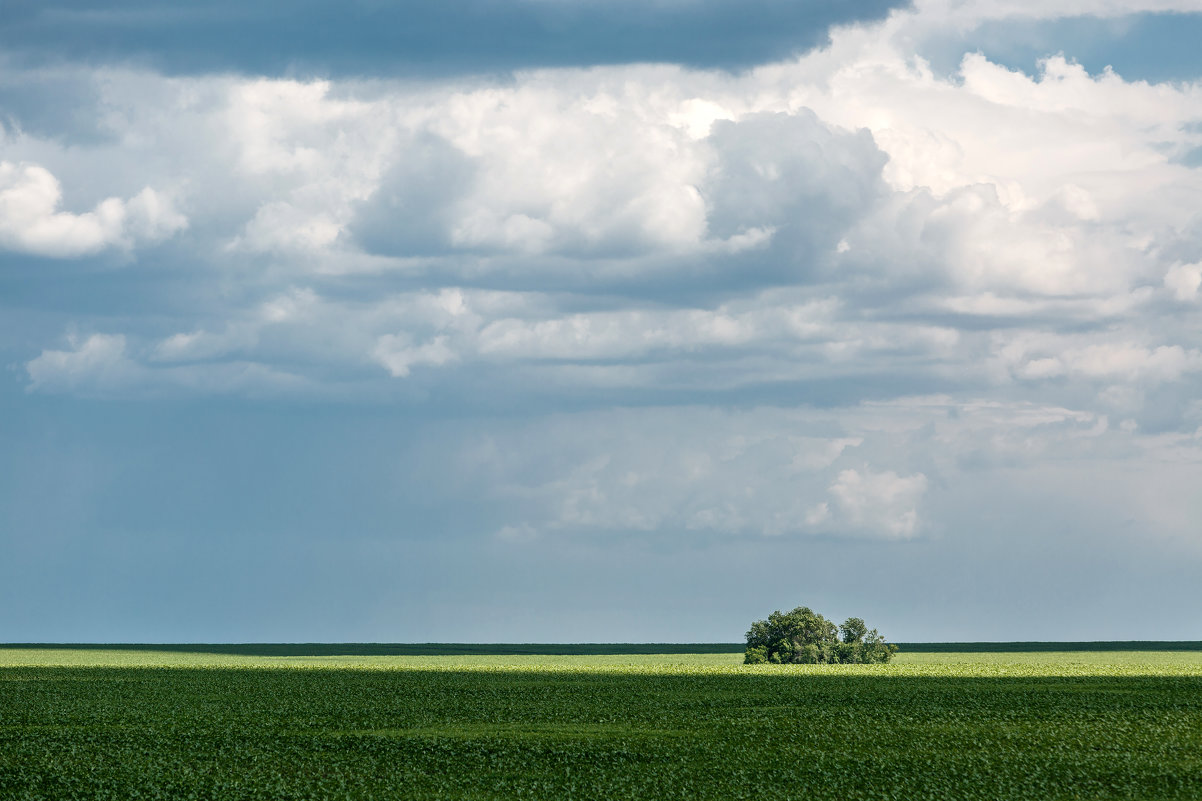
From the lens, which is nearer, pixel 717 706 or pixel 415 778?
pixel 415 778

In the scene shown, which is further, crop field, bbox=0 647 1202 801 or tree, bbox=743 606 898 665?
tree, bbox=743 606 898 665

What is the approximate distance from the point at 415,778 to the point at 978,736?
74.0 ft

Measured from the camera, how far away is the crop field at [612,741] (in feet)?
122

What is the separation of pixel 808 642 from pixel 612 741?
72.8 metres

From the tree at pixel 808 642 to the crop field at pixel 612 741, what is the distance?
3491cm

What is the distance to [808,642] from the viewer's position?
11731cm

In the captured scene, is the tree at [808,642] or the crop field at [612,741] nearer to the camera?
the crop field at [612,741]

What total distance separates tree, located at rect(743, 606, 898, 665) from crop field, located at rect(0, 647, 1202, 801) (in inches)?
1375

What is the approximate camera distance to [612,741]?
157ft

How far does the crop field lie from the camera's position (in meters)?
37.2

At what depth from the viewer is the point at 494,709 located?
206 ft

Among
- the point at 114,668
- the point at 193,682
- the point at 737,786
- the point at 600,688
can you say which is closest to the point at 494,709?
the point at 600,688

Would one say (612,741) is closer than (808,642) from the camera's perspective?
Yes

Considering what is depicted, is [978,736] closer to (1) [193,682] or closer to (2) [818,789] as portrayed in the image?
(2) [818,789]
